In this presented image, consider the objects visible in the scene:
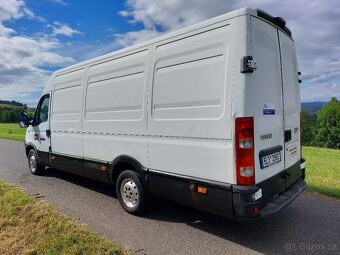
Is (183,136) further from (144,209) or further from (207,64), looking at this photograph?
(144,209)

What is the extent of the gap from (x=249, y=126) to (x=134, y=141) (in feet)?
6.73

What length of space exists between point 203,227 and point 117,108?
7.90 feet

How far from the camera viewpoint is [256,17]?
12.6ft

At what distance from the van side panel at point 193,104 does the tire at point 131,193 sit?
1.51 feet

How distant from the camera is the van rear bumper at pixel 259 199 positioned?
362 cm

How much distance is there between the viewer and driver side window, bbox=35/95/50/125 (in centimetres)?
763

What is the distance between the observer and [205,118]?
12.9 feet

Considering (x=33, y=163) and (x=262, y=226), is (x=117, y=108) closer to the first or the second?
(x=262, y=226)

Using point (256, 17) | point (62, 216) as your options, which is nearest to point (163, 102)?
point (256, 17)

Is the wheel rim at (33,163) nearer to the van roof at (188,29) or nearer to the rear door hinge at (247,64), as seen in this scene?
the van roof at (188,29)

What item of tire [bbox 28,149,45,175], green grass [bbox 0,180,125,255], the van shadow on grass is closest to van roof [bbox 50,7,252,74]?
the van shadow on grass

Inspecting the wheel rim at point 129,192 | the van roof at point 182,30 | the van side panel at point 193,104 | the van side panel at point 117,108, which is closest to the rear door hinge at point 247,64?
the van side panel at point 193,104

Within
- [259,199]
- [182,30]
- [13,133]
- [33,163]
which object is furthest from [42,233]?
[13,133]

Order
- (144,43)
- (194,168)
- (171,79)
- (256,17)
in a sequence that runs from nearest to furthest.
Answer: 1. (256,17)
2. (194,168)
3. (171,79)
4. (144,43)
